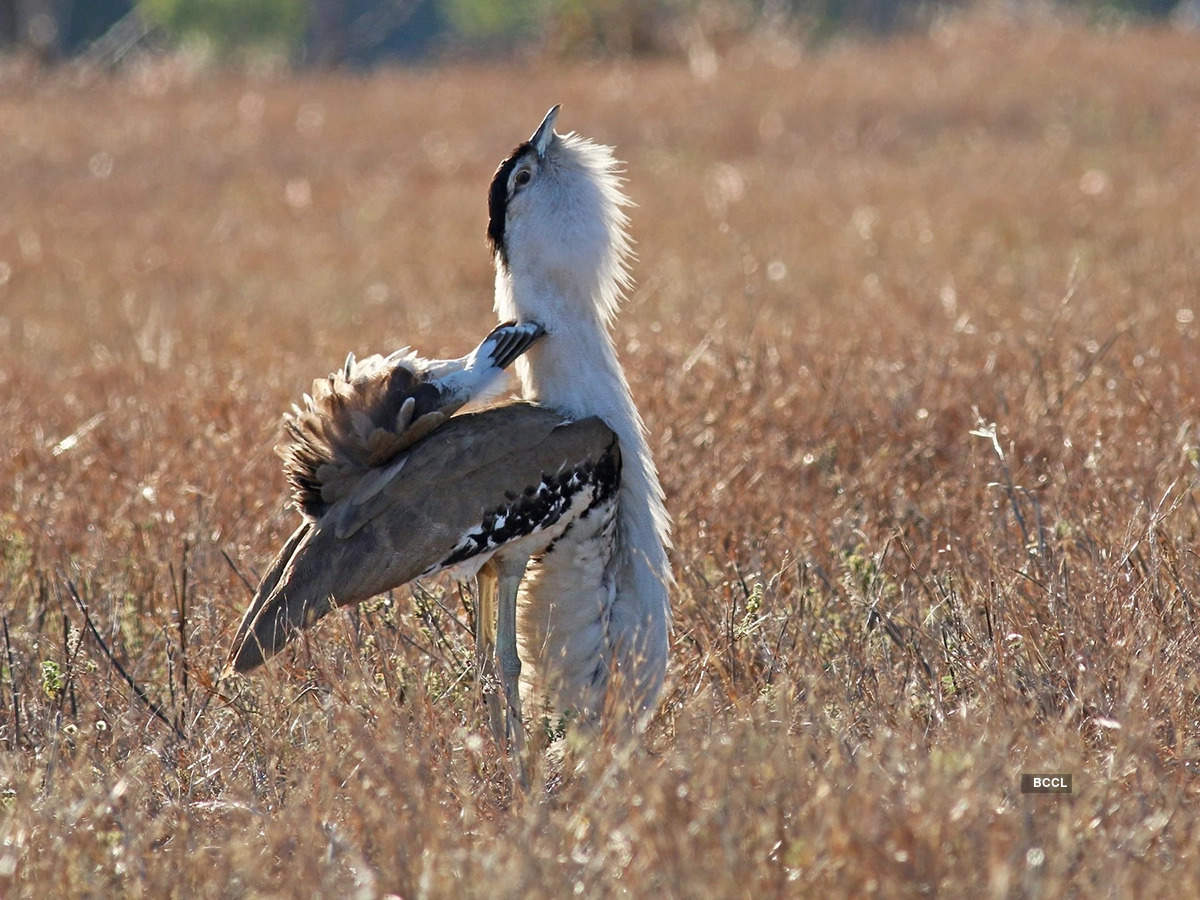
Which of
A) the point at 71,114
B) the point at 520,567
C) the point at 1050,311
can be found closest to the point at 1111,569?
the point at 520,567

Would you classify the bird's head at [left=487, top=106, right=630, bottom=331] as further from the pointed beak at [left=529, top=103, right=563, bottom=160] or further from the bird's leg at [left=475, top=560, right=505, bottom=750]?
the bird's leg at [left=475, top=560, right=505, bottom=750]

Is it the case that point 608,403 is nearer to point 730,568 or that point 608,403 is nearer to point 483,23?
point 730,568

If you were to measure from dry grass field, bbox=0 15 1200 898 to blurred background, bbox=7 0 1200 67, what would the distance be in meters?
10.7

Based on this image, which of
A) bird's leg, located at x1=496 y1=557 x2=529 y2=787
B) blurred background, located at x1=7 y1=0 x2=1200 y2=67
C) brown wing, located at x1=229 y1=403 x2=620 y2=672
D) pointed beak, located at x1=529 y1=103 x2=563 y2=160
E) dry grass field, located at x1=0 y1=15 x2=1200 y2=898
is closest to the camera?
dry grass field, located at x1=0 y1=15 x2=1200 y2=898

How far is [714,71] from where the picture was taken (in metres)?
17.3

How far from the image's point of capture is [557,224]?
12.4 ft

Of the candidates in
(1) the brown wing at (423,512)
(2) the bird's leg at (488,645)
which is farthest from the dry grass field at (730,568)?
(1) the brown wing at (423,512)

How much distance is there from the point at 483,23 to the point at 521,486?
173ft

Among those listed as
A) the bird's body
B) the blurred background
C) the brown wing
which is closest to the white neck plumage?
the bird's body

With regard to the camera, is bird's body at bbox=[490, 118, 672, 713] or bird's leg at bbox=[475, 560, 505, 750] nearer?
bird's leg at bbox=[475, 560, 505, 750]

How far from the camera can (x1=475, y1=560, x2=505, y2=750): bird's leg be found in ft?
11.3

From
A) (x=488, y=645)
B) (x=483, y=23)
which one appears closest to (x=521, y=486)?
(x=488, y=645)

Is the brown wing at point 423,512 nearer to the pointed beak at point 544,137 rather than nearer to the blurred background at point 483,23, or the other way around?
the pointed beak at point 544,137

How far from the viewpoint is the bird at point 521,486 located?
3.40 metres
